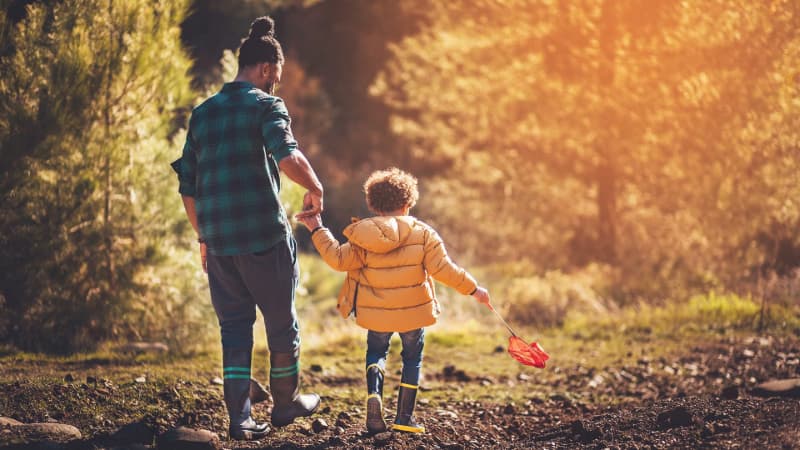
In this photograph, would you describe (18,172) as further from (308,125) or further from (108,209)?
(308,125)

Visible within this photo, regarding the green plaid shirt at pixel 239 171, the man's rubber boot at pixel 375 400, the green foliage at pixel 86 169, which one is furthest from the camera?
the green foliage at pixel 86 169

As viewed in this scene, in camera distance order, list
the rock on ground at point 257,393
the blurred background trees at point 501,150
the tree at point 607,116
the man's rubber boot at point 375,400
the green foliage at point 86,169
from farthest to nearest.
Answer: the tree at point 607,116, the blurred background trees at point 501,150, the green foliage at point 86,169, the rock on ground at point 257,393, the man's rubber boot at point 375,400

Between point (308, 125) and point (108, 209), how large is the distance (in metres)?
12.5

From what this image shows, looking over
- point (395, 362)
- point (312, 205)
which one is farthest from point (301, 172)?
point (395, 362)

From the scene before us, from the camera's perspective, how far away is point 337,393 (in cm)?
558

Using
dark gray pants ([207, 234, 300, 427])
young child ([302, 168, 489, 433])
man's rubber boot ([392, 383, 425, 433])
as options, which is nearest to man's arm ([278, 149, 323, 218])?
young child ([302, 168, 489, 433])

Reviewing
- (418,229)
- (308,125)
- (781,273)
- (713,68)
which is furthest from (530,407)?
(308,125)

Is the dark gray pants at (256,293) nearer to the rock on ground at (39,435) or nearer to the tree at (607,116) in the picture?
the rock on ground at (39,435)

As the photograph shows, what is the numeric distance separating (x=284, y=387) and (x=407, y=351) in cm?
65

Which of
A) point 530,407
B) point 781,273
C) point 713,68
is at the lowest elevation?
point 530,407


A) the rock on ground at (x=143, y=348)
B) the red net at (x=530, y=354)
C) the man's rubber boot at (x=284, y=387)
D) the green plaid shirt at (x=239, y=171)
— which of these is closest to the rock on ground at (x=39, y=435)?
the man's rubber boot at (x=284, y=387)

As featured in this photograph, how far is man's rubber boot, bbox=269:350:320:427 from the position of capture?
4.18m

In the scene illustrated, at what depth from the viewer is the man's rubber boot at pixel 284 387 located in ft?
13.7

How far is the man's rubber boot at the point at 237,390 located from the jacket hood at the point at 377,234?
79 cm
